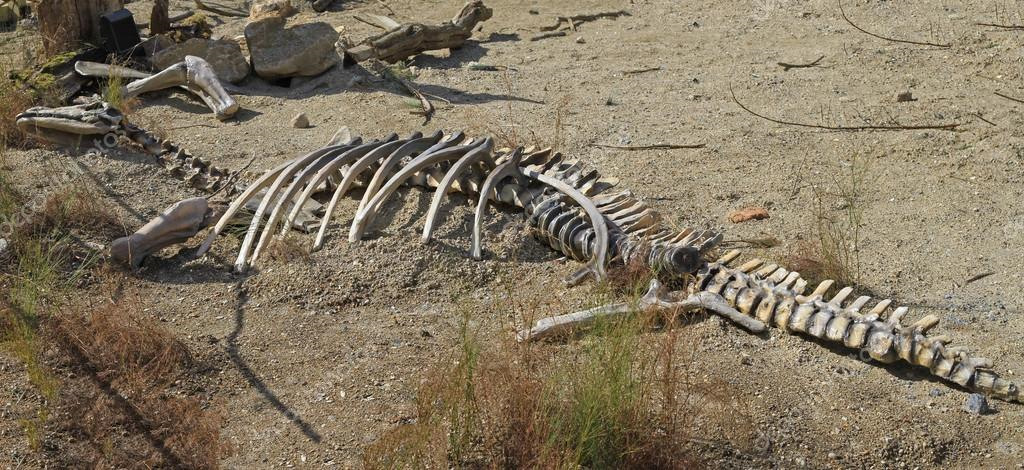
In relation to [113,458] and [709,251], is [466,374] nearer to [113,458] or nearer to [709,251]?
[113,458]

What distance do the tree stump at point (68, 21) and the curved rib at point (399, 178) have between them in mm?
3882

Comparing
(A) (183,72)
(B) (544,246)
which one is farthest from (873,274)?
(A) (183,72)

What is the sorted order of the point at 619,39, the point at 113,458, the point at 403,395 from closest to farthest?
the point at 113,458 → the point at 403,395 → the point at 619,39

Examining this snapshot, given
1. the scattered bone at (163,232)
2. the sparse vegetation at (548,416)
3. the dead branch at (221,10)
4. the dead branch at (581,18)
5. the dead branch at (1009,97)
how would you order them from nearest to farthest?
the sparse vegetation at (548,416) → the scattered bone at (163,232) → the dead branch at (1009,97) → the dead branch at (581,18) → the dead branch at (221,10)

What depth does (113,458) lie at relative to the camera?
3832mm

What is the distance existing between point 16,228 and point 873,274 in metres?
4.28

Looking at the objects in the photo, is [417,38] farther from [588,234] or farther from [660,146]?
[588,234]

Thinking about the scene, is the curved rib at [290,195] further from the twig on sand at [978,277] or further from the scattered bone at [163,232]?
the twig on sand at [978,277]

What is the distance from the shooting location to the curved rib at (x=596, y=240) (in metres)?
5.04

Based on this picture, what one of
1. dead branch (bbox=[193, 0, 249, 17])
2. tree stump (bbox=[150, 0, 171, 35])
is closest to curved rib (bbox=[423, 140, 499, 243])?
tree stump (bbox=[150, 0, 171, 35])

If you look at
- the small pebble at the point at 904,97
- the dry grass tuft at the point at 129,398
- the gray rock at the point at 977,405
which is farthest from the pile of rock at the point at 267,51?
the gray rock at the point at 977,405

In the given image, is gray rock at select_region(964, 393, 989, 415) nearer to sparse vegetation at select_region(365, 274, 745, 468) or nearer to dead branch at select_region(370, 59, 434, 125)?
sparse vegetation at select_region(365, 274, 745, 468)

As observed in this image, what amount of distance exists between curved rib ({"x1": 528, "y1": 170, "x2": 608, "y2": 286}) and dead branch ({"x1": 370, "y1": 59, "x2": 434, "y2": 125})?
7.62ft

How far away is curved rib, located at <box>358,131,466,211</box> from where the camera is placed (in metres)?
5.60
